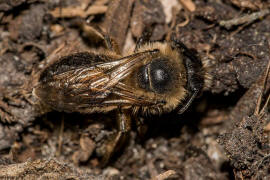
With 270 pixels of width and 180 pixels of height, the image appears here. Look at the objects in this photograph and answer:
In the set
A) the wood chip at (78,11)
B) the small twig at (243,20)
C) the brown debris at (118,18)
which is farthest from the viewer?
the wood chip at (78,11)

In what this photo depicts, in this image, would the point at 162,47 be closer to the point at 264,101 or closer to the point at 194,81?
the point at 194,81

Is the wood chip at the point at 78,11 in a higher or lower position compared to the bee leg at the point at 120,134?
higher

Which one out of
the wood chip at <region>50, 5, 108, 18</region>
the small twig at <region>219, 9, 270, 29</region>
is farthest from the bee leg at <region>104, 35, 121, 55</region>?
the small twig at <region>219, 9, 270, 29</region>

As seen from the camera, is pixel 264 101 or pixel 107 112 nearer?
pixel 264 101

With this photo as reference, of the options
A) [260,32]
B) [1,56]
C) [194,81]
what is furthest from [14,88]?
[260,32]

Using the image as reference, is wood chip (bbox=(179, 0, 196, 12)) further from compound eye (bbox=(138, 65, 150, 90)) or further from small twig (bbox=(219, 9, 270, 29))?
compound eye (bbox=(138, 65, 150, 90))

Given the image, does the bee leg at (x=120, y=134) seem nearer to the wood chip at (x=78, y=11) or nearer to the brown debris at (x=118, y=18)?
the brown debris at (x=118, y=18)

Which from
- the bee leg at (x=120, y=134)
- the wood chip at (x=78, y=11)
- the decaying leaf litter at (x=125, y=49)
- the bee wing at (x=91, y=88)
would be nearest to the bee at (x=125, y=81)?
the bee wing at (x=91, y=88)
